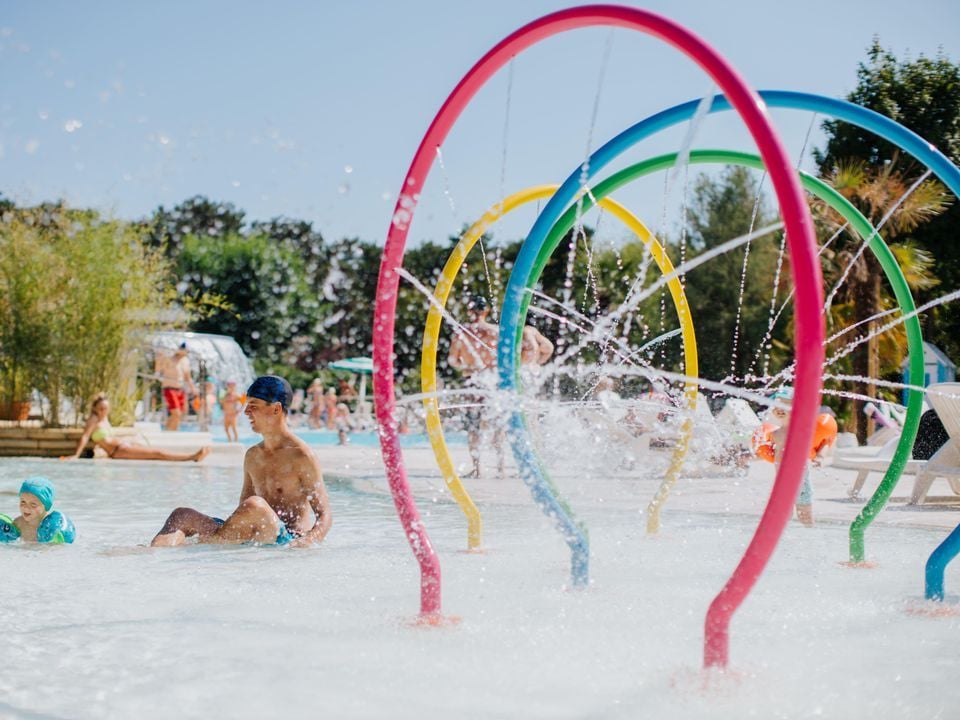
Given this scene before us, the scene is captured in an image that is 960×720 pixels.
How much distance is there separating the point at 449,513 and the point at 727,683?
5138 millimetres

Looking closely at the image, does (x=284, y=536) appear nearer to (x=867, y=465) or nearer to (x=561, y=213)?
(x=561, y=213)

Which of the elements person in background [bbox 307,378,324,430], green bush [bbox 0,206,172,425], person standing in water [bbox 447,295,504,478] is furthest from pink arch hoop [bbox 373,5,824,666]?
person in background [bbox 307,378,324,430]

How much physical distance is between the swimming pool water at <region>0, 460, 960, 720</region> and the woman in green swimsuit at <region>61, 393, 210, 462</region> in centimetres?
683

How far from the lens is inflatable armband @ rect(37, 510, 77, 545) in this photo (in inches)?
239

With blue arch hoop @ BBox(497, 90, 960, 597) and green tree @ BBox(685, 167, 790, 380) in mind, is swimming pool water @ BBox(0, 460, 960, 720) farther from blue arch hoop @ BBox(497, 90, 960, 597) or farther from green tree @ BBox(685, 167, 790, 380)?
green tree @ BBox(685, 167, 790, 380)

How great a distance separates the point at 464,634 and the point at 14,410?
517 inches

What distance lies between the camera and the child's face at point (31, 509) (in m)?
6.00

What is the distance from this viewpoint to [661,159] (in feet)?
17.9

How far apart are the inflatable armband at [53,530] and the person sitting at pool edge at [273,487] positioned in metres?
0.74

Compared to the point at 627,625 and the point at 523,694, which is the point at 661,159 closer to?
the point at 627,625

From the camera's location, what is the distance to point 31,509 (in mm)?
6051

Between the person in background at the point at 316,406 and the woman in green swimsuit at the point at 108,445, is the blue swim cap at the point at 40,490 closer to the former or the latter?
the woman in green swimsuit at the point at 108,445

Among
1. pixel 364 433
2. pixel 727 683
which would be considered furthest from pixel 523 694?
pixel 364 433

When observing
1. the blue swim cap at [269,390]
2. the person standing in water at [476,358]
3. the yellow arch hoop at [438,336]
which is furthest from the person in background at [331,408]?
the blue swim cap at [269,390]
